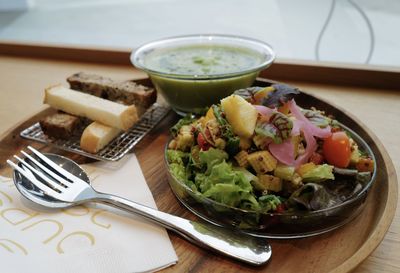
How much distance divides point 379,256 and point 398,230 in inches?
5.0

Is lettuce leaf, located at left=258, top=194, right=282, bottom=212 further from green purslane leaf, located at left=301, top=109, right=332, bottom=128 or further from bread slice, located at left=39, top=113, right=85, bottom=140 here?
bread slice, located at left=39, top=113, right=85, bottom=140

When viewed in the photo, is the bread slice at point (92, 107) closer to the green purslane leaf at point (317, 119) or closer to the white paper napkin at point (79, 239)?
the white paper napkin at point (79, 239)

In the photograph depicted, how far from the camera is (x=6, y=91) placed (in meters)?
1.98

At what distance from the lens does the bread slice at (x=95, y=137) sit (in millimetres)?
1371

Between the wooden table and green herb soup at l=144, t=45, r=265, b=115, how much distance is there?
146 mm

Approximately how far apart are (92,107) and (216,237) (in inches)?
31.3

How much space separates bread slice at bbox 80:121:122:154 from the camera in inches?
54.0

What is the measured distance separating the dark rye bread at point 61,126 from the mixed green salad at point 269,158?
46cm

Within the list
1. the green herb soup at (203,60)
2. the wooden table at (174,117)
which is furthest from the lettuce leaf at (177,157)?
the green herb soup at (203,60)

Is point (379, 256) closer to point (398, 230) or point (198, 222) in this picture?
point (398, 230)

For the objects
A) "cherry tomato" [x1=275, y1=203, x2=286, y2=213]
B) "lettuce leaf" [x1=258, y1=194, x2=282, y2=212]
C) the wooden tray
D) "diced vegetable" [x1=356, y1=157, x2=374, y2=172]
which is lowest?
the wooden tray

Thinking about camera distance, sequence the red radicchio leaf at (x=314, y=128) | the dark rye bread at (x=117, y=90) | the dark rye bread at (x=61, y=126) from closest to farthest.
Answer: the red radicchio leaf at (x=314, y=128) < the dark rye bread at (x=61, y=126) < the dark rye bread at (x=117, y=90)

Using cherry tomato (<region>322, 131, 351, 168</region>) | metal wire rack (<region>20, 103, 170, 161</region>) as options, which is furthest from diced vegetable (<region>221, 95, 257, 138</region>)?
metal wire rack (<region>20, 103, 170, 161</region>)

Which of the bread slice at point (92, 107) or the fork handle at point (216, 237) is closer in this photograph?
the fork handle at point (216, 237)
